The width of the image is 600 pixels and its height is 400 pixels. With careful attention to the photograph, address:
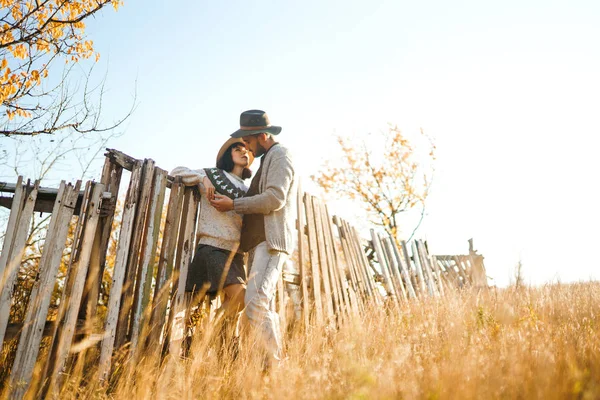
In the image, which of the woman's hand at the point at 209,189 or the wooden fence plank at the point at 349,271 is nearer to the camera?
the woman's hand at the point at 209,189

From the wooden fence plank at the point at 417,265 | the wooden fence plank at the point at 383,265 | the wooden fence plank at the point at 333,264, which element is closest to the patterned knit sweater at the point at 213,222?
the wooden fence plank at the point at 333,264

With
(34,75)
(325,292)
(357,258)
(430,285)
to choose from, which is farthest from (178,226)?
(430,285)

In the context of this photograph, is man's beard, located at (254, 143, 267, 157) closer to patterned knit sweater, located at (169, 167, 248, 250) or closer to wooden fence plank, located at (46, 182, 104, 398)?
patterned knit sweater, located at (169, 167, 248, 250)

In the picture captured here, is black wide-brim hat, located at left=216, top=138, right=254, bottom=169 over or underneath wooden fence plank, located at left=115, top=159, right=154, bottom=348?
over

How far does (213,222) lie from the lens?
3.03m

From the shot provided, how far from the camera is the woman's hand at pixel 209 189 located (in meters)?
3.01

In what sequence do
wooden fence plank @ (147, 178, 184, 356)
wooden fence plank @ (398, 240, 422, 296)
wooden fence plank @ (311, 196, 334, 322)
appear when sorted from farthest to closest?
wooden fence plank @ (398, 240, 422, 296), wooden fence plank @ (311, 196, 334, 322), wooden fence plank @ (147, 178, 184, 356)

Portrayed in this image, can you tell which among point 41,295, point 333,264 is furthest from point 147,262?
point 333,264

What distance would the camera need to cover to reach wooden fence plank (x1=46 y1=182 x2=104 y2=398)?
234 centimetres

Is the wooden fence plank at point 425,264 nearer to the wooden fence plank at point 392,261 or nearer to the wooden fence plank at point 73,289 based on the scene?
the wooden fence plank at point 392,261

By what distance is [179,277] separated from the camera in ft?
10.1

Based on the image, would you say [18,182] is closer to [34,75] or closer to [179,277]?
[179,277]

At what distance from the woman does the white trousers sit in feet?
0.56

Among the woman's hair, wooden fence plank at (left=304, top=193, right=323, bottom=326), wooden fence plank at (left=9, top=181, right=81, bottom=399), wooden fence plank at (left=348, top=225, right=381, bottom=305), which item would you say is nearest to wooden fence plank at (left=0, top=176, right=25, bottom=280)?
wooden fence plank at (left=9, top=181, right=81, bottom=399)
